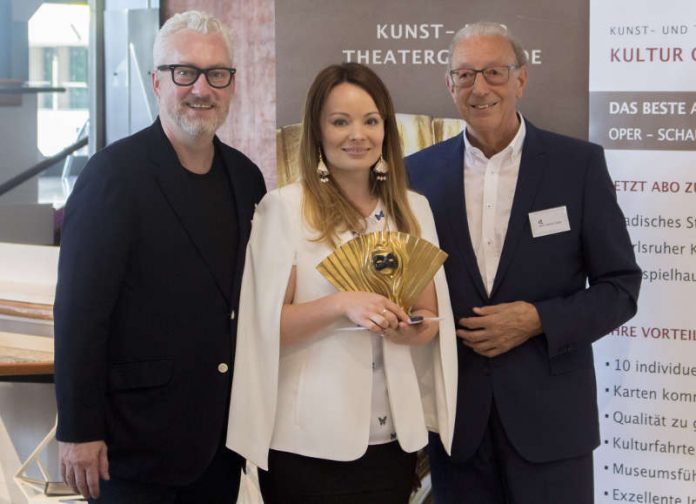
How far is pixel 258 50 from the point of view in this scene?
13.2 feet

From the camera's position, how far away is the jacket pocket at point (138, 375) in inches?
93.3

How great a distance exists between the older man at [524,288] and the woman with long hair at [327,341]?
0.35m

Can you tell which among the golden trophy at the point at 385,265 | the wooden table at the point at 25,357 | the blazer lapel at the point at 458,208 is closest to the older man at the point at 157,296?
the golden trophy at the point at 385,265

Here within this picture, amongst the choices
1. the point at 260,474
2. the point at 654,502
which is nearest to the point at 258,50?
the point at 260,474

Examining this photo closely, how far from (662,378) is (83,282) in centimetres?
216

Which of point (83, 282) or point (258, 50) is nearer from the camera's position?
point (83, 282)

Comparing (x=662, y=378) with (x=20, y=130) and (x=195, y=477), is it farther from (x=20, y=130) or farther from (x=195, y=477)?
(x=20, y=130)

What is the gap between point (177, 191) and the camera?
241cm

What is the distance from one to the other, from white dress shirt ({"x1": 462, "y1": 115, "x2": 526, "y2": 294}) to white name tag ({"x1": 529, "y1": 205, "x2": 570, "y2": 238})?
3.4 inches

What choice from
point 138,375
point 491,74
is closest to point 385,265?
point 138,375

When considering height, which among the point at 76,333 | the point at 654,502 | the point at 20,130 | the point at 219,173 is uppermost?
the point at 20,130

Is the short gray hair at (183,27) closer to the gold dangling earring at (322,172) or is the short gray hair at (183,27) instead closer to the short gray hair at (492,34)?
the gold dangling earring at (322,172)

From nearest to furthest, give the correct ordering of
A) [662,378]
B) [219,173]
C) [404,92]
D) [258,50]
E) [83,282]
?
[83,282]
[219,173]
[662,378]
[404,92]
[258,50]

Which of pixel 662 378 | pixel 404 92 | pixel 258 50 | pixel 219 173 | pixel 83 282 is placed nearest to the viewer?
pixel 83 282
